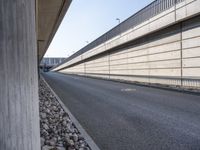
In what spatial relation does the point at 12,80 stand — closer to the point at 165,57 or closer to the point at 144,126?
the point at 144,126

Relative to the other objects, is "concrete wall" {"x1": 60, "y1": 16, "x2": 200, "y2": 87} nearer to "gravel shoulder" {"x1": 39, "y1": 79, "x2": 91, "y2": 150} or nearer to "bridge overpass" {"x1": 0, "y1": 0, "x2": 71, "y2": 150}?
"gravel shoulder" {"x1": 39, "y1": 79, "x2": 91, "y2": 150}

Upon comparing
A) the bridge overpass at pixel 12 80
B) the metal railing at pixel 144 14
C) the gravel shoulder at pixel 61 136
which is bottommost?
the gravel shoulder at pixel 61 136

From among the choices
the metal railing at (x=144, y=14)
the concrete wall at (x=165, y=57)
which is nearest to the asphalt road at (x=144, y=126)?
the concrete wall at (x=165, y=57)

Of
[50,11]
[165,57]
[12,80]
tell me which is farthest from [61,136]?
[165,57]

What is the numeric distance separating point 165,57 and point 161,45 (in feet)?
3.89

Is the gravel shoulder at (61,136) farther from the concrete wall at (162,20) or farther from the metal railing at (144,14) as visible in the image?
the metal railing at (144,14)

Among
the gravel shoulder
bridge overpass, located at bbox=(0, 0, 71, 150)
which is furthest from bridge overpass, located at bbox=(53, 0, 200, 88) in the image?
bridge overpass, located at bbox=(0, 0, 71, 150)

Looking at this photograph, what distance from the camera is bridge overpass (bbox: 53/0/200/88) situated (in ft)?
53.0

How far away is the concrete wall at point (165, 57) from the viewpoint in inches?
637

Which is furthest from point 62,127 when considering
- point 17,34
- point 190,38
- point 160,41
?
point 160,41

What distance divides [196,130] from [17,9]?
18.2 feet

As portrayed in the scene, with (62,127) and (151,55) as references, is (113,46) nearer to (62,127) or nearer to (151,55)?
(151,55)

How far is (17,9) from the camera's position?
218 cm

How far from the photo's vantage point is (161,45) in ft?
67.6
